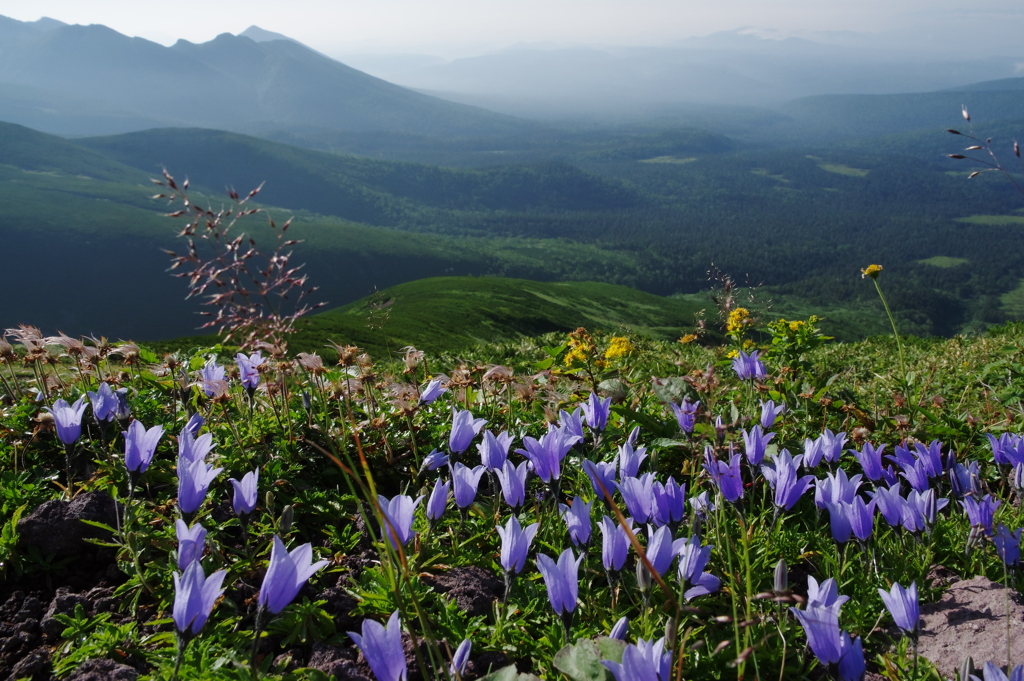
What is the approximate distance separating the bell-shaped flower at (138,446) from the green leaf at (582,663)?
198 cm

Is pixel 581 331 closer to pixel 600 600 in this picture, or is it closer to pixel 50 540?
pixel 600 600

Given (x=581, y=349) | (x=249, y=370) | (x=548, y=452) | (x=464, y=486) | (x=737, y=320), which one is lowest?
(x=737, y=320)

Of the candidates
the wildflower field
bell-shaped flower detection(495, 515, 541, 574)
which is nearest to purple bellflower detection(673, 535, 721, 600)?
the wildflower field

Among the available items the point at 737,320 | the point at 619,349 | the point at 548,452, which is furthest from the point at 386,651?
the point at 737,320

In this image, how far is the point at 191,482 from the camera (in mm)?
2748

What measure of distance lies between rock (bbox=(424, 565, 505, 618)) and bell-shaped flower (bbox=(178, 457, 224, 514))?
1.15 m

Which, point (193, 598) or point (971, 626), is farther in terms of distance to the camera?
point (971, 626)

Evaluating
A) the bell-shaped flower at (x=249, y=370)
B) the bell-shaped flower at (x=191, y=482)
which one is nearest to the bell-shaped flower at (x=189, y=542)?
the bell-shaped flower at (x=191, y=482)

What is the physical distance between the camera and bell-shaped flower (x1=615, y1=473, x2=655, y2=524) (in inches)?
112

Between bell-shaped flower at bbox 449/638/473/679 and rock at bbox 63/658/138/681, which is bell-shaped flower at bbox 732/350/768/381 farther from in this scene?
rock at bbox 63/658/138/681

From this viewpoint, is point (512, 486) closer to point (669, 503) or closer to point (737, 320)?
point (669, 503)

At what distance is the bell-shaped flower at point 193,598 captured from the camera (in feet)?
6.67

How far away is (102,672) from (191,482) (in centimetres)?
76

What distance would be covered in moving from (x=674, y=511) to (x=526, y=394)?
2225mm
